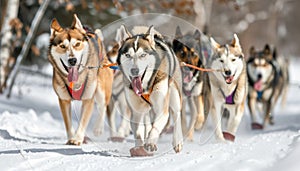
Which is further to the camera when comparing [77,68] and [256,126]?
[256,126]

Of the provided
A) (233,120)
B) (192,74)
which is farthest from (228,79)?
(233,120)

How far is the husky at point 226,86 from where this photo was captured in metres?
6.34

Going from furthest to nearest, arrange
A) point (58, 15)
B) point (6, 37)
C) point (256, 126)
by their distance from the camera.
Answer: point (58, 15), point (6, 37), point (256, 126)

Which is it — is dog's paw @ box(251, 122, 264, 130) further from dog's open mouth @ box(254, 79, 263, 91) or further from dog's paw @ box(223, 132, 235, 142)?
dog's paw @ box(223, 132, 235, 142)

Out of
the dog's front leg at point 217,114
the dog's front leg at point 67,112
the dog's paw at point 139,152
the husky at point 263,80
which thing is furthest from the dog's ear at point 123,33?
the husky at point 263,80

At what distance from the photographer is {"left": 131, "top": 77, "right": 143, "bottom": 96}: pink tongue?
5.09m

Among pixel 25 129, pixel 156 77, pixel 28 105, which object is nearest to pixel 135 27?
pixel 156 77

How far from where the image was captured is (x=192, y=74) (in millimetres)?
6188

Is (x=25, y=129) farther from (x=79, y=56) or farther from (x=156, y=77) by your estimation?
(x=156, y=77)

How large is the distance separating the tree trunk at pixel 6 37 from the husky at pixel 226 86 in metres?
4.47

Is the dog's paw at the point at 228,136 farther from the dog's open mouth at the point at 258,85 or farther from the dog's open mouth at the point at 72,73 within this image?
the dog's open mouth at the point at 258,85

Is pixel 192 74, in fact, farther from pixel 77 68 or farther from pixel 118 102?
pixel 77 68

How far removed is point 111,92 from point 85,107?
0.52 m

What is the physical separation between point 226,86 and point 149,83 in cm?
149
